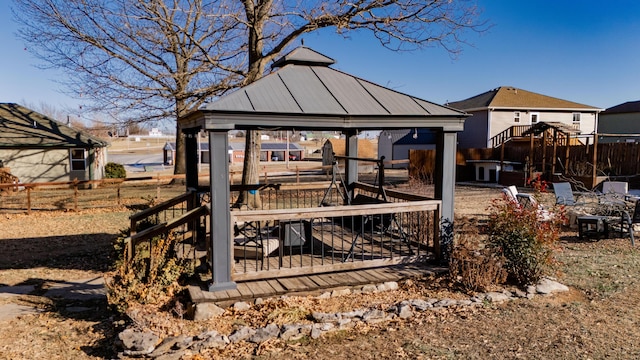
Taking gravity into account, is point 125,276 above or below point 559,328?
above

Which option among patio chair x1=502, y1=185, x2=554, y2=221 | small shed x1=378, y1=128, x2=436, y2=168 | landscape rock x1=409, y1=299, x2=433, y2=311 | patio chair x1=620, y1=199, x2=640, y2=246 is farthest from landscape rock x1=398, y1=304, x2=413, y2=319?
small shed x1=378, y1=128, x2=436, y2=168

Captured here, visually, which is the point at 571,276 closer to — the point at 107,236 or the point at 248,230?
the point at 248,230

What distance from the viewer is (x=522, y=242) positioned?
5598mm

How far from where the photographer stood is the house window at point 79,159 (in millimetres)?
23219

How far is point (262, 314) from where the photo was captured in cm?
481

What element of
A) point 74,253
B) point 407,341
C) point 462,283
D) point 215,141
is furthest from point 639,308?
point 74,253

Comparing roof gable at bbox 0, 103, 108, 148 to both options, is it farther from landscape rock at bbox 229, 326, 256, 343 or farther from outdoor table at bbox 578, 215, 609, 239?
outdoor table at bbox 578, 215, 609, 239

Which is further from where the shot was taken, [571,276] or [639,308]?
[571,276]

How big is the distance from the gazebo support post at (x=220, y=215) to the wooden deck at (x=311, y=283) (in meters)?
0.20

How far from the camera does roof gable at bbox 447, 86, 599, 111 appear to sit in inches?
1198

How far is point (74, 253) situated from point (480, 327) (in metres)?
7.79

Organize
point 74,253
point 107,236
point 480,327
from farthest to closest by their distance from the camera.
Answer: point 107,236, point 74,253, point 480,327

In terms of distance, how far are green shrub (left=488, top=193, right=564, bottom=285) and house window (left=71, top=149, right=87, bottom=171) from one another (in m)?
22.9

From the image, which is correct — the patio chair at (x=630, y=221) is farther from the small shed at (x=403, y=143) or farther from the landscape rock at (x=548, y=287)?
the small shed at (x=403, y=143)
